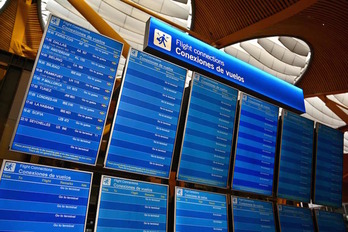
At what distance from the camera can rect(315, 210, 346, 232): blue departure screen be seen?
14.8 feet

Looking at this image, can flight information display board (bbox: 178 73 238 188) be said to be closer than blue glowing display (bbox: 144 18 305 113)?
Yes

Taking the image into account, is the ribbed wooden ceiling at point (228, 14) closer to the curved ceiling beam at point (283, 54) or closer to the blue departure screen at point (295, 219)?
the blue departure screen at point (295, 219)

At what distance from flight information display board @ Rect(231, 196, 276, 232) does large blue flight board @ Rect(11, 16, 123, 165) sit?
196cm

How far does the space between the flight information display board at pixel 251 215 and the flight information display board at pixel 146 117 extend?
1.12 m

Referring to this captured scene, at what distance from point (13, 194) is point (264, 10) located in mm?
8602

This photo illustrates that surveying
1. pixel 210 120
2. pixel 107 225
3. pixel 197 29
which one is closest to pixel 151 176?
pixel 107 225

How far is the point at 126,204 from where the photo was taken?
9.38 feet

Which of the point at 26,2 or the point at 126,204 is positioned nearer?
the point at 126,204

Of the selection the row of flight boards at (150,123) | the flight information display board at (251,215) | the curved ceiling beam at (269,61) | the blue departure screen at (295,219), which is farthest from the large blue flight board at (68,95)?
the curved ceiling beam at (269,61)

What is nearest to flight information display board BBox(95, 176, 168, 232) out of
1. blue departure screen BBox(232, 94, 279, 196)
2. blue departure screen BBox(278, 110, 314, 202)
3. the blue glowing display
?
blue departure screen BBox(232, 94, 279, 196)

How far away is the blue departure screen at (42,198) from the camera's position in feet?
7.70

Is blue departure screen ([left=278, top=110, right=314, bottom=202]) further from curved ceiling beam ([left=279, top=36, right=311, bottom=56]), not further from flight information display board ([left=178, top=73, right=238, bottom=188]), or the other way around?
curved ceiling beam ([left=279, top=36, right=311, bottom=56])

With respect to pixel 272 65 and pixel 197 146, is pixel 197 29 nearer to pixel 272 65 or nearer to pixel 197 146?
pixel 197 146

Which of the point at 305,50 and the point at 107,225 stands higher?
the point at 305,50
